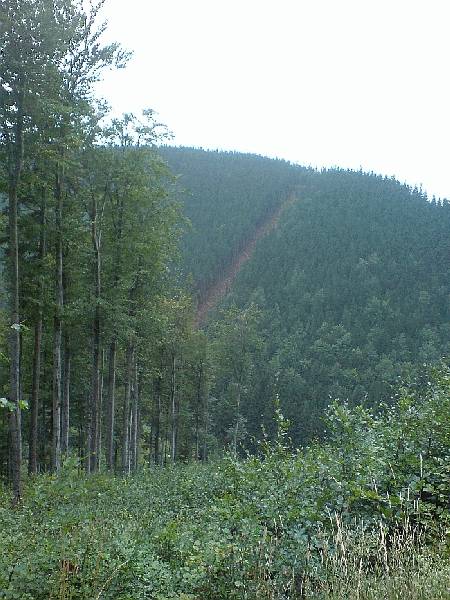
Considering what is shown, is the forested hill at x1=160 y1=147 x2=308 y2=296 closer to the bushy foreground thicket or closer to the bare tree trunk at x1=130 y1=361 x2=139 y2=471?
the bare tree trunk at x1=130 y1=361 x2=139 y2=471

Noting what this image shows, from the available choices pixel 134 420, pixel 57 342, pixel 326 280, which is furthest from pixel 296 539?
pixel 326 280

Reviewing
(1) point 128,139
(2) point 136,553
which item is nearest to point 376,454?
(2) point 136,553

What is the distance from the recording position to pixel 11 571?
5.27m

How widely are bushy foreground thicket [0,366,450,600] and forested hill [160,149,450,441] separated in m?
36.5

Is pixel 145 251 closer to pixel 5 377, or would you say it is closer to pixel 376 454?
pixel 5 377

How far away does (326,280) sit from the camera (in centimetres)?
11531

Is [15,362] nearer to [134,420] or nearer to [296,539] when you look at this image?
[296,539]

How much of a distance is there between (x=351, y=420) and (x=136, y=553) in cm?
406

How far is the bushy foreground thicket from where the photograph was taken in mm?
4738

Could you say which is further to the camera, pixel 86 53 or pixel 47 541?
pixel 86 53

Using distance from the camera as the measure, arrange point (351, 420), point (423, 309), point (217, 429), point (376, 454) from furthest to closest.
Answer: point (423, 309), point (217, 429), point (351, 420), point (376, 454)

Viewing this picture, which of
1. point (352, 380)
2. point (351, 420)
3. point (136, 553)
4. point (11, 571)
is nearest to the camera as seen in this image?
point (11, 571)

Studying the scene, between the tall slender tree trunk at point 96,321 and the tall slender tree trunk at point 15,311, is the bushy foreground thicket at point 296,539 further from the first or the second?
the tall slender tree trunk at point 96,321

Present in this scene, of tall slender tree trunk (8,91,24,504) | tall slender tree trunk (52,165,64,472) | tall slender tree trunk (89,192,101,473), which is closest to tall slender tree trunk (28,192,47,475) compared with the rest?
tall slender tree trunk (52,165,64,472)
